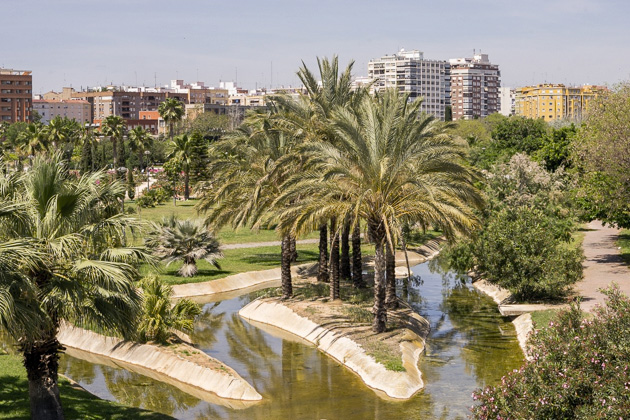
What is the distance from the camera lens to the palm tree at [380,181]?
24.4m

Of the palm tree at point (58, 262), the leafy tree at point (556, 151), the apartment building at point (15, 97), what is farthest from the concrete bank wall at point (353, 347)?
the apartment building at point (15, 97)

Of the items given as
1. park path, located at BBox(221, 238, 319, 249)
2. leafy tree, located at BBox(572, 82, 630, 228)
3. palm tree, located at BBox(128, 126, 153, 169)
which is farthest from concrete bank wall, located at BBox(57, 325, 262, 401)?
palm tree, located at BBox(128, 126, 153, 169)

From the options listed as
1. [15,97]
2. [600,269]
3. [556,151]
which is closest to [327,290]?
[600,269]

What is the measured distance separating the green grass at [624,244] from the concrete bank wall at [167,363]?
1030 inches

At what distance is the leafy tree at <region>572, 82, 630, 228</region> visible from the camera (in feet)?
123

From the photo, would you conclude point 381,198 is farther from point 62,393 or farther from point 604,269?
point 604,269

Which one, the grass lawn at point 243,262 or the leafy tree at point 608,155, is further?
the grass lawn at point 243,262

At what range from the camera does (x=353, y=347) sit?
82.0 ft

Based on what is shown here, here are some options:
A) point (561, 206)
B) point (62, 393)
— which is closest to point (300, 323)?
point (62, 393)

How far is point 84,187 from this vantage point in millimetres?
16188

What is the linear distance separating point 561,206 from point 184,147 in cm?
3947

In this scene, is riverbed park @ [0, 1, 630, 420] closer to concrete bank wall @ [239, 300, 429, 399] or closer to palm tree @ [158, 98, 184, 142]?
concrete bank wall @ [239, 300, 429, 399]

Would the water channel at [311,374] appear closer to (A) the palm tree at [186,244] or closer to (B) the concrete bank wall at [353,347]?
(B) the concrete bank wall at [353,347]

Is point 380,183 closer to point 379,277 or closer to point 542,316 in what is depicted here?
point 379,277
